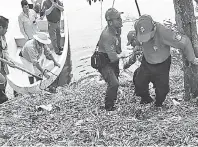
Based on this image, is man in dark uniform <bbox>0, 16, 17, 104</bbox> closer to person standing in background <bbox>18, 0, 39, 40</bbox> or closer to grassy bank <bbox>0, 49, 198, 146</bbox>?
grassy bank <bbox>0, 49, 198, 146</bbox>

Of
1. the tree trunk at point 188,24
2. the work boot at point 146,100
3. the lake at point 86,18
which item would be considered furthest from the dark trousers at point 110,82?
the lake at point 86,18

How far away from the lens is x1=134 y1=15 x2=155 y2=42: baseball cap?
17.3ft

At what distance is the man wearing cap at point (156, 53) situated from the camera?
5.28 m

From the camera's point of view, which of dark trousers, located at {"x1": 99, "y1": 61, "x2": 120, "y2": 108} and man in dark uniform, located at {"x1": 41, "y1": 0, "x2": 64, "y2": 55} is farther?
man in dark uniform, located at {"x1": 41, "y1": 0, "x2": 64, "y2": 55}

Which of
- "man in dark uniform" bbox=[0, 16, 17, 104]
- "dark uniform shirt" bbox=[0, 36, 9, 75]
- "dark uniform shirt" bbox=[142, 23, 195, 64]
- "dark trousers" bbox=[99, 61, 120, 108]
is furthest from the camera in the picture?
"dark uniform shirt" bbox=[0, 36, 9, 75]

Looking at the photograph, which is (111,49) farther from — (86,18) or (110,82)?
(86,18)

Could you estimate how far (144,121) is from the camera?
5.60m

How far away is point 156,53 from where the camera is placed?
557 cm

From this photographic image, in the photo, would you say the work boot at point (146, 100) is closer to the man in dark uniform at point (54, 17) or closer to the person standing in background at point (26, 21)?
the person standing in background at point (26, 21)

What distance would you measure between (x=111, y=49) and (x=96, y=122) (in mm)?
1170

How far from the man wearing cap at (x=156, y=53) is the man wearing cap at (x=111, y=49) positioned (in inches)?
16.2

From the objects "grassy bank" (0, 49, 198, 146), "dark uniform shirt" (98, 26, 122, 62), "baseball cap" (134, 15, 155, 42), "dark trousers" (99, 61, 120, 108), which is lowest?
"grassy bank" (0, 49, 198, 146)

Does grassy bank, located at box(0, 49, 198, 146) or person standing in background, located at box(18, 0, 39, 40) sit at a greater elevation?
person standing in background, located at box(18, 0, 39, 40)

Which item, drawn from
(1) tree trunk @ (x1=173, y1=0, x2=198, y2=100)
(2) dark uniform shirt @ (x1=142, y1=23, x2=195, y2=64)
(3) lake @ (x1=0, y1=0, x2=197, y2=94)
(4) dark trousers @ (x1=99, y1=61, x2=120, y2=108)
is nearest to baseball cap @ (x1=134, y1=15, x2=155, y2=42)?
(2) dark uniform shirt @ (x1=142, y1=23, x2=195, y2=64)
